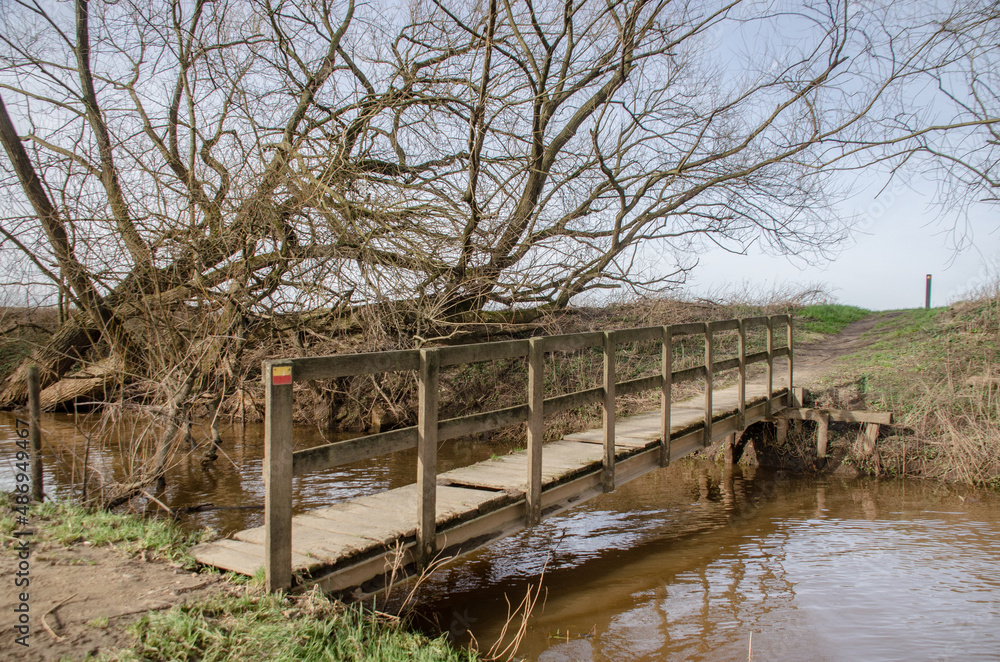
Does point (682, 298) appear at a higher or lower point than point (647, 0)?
lower

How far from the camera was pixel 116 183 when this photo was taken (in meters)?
8.16

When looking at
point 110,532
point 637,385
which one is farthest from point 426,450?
point 637,385

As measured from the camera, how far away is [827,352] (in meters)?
15.4

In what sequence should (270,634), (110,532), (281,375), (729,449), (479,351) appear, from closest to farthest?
(270,634)
(281,375)
(110,532)
(479,351)
(729,449)

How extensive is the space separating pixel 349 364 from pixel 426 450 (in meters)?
0.87

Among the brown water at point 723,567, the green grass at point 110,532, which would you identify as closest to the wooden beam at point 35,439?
the brown water at point 723,567

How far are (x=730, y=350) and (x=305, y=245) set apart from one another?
10341mm

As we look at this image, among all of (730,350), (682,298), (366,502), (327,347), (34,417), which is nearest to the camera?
(366,502)

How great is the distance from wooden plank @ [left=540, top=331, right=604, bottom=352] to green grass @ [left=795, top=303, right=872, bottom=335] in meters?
13.0

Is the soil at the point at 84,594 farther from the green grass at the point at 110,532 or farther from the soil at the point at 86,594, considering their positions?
the green grass at the point at 110,532

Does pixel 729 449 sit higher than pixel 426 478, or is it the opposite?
pixel 426 478

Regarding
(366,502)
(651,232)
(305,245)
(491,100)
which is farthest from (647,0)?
(366,502)

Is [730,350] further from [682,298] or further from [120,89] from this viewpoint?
[120,89]

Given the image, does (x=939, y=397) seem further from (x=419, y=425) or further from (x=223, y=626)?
(x=223, y=626)
